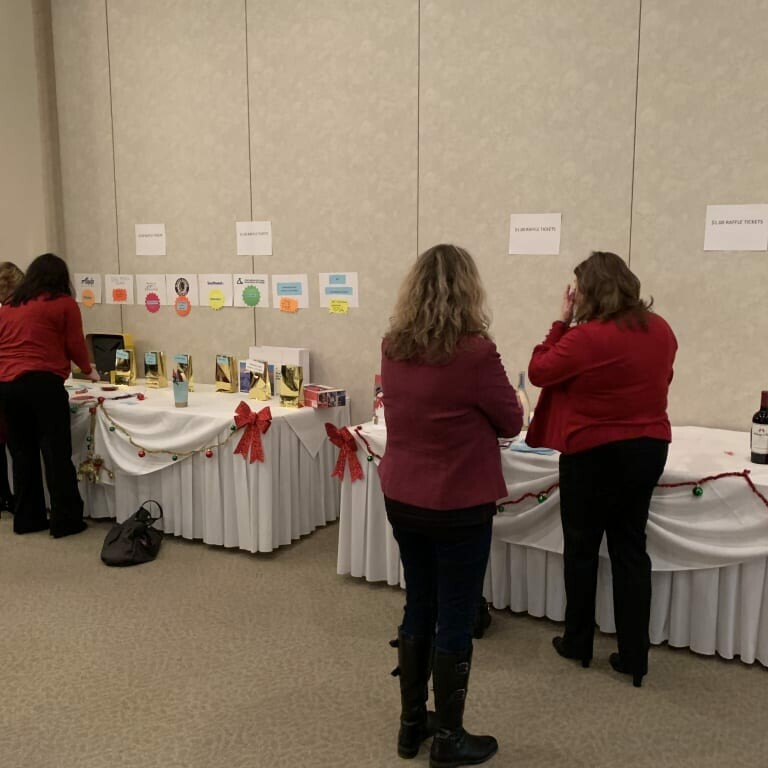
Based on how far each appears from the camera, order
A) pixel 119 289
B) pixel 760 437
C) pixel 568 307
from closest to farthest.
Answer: pixel 568 307 < pixel 760 437 < pixel 119 289

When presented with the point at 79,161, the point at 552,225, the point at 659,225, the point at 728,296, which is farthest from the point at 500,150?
the point at 79,161

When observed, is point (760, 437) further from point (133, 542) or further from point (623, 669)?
point (133, 542)

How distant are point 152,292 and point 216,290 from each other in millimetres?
533

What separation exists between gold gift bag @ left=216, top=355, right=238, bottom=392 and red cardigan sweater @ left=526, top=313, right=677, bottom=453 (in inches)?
93.9

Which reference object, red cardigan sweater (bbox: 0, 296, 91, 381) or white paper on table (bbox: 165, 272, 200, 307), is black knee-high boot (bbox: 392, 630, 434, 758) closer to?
red cardigan sweater (bbox: 0, 296, 91, 381)

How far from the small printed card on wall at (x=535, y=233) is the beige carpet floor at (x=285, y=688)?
65.3 inches

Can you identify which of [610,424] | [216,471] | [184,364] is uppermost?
[610,424]

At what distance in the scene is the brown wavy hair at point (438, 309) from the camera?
74.2 inches

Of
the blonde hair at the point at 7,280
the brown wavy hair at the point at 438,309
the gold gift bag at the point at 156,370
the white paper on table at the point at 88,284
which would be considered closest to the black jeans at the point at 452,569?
the brown wavy hair at the point at 438,309

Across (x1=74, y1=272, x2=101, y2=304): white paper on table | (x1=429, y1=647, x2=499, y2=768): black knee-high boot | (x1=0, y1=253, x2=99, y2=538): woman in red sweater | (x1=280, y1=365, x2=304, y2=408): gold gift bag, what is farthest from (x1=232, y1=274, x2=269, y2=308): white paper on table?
(x1=429, y1=647, x2=499, y2=768): black knee-high boot

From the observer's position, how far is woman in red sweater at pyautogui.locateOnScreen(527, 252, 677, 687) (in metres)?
2.29

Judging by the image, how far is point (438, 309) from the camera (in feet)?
6.21

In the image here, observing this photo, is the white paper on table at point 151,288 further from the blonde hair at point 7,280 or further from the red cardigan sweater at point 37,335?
the red cardigan sweater at point 37,335

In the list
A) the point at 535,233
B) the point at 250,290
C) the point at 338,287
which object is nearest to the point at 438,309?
the point at 535,233
